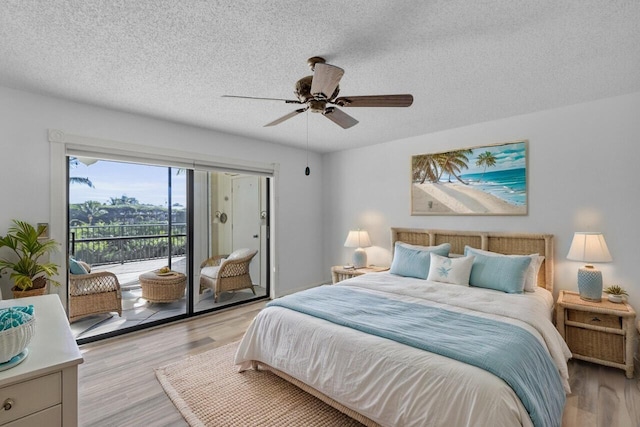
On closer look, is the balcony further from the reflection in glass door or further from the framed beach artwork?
the framed beach artwork

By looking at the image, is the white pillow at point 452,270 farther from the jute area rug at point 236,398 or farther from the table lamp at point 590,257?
the jute area rug at point 236,398

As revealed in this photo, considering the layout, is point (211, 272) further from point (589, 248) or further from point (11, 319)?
point (589, 248)

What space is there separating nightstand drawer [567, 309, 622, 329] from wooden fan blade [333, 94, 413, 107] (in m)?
2.53

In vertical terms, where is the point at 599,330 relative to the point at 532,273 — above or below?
below

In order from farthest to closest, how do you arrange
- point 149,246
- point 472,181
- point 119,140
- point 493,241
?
point 149,246, point 472,181, point 493,241, point 119,140

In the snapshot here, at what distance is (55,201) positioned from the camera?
2.91 metres

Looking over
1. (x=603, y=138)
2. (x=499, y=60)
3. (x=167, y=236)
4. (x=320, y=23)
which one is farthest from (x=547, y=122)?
(x=167, y=236)

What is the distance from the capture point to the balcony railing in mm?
4211

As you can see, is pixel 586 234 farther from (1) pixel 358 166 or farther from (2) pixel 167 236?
(2) pixel 167 236

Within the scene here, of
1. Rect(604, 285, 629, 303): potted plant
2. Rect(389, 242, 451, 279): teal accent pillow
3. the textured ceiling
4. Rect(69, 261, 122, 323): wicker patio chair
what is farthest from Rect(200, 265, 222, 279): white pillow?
Rect(604, 285, 629, 303): potted plant

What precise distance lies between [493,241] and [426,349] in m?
2.41

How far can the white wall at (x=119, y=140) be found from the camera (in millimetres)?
2695

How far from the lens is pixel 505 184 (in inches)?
141

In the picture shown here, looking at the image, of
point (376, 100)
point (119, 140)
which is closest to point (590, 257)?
point (376, 100)
